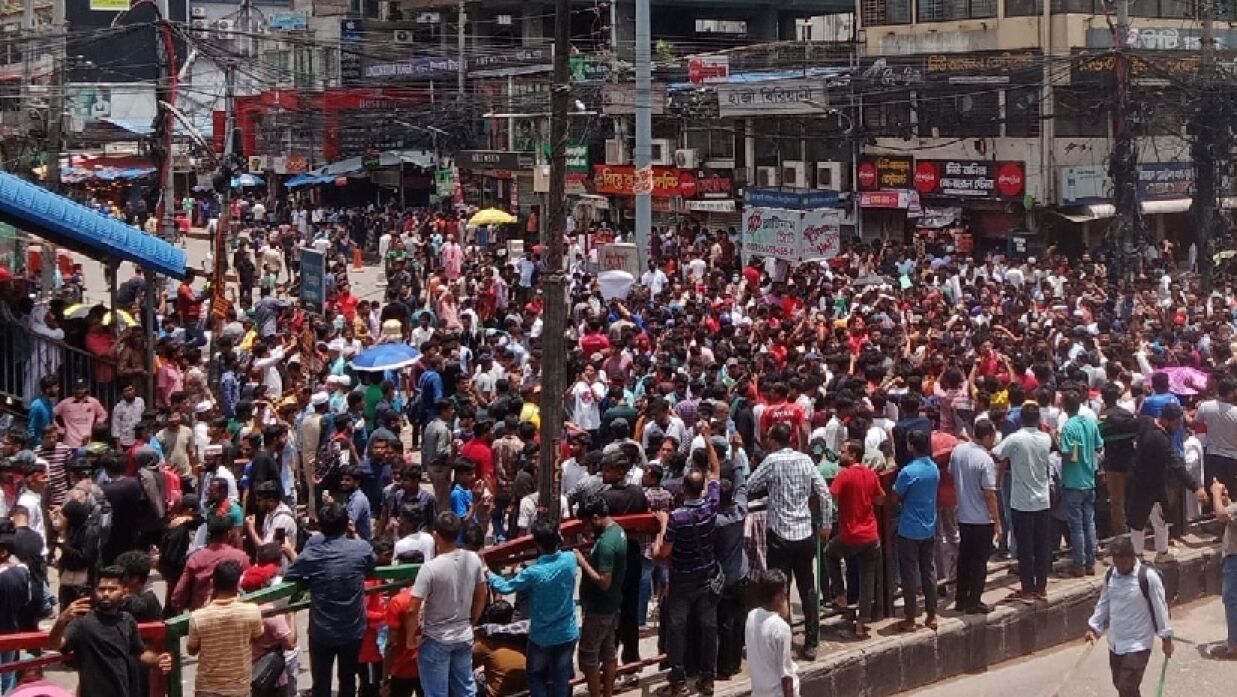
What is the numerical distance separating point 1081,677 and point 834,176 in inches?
1116

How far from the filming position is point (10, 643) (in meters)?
7.53

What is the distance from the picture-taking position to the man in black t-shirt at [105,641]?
24.0 feet

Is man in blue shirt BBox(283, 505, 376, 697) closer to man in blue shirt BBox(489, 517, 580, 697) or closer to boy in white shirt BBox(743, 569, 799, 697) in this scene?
man in blue shirt BBox(489, 517, 580, 697)

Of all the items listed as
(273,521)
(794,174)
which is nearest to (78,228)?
(273,521)

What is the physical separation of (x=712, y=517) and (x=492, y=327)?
45.3 feet

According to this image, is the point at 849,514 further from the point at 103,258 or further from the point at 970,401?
the point at 103,258

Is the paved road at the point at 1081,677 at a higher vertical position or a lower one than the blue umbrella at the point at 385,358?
lower

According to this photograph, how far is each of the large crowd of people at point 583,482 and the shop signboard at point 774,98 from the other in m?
17.3

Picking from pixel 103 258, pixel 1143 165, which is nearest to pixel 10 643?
pixel 103 258

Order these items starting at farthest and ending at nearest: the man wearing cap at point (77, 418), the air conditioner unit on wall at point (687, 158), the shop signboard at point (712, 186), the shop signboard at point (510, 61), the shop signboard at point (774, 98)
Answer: the shop signboard at point (510, 61)
the air conditioner unit on wall at point (687, 158)
the shop signboard at point (712, 186)
the shop signboard at point (774, 98)
the man wearing cap at point (77, 418)

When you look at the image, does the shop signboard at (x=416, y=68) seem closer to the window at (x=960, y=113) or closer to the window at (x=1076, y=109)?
the window at (x=960, y=113)

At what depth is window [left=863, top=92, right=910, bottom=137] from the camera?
36.4m

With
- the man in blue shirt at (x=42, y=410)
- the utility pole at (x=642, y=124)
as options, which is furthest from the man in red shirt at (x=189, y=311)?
the utility pole at (x=642, y=124)

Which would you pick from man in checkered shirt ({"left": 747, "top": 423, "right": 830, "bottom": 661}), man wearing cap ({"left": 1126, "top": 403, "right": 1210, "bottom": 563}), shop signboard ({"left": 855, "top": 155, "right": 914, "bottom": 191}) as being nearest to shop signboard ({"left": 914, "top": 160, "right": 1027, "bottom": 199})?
shop signboard ({"left": 855, "top": 155, "right": 914, "bottom": 191})
